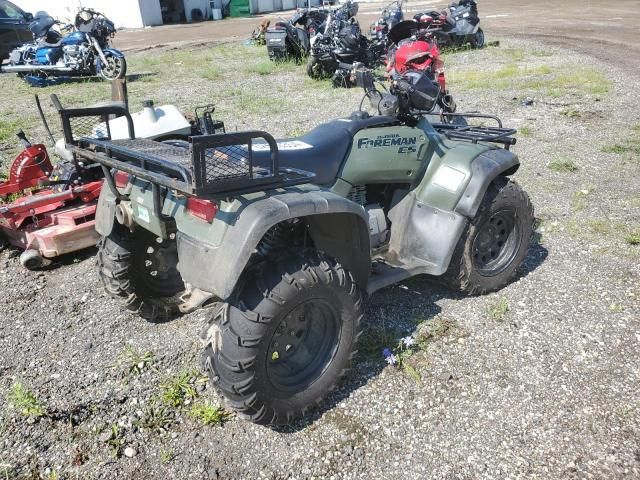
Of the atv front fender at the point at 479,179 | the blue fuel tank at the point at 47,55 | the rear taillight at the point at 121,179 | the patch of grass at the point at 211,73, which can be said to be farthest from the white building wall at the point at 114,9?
the atv front fender at the point at 479,179

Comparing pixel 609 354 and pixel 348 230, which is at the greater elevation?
pixel 348 230

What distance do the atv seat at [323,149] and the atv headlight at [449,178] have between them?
19.7 inches

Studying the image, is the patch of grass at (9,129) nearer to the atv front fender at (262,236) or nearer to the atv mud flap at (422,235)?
the atv mud flap at (422,235)

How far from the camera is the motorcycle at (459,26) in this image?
1391 centimetres

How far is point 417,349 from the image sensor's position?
3.13 metres

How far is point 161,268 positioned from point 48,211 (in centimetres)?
166

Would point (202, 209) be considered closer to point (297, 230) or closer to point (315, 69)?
point (297, 230)

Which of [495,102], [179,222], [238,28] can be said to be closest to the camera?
[179,222]

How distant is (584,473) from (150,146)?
8.19ft

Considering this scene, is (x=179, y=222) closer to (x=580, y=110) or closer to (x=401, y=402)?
(x=401, y=402)

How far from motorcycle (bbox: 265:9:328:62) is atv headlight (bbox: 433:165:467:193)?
35.8ft

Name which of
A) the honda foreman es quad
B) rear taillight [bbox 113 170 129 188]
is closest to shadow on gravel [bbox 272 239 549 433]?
the honda foreman es quad

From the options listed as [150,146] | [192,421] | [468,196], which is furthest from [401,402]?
[150,146]

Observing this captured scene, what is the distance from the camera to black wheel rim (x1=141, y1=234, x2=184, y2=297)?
3227 mm
